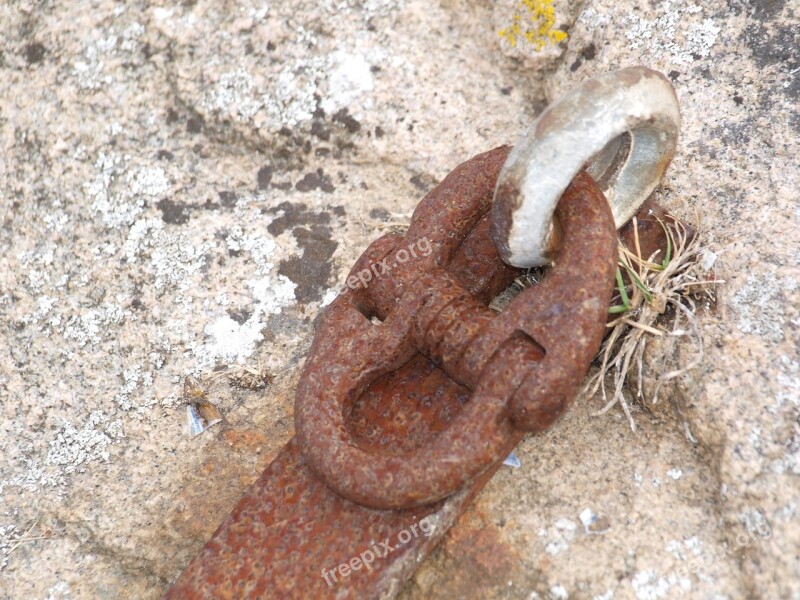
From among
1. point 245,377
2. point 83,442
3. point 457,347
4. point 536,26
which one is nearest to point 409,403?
point 457,347

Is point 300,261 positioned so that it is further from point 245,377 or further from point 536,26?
point 536,26

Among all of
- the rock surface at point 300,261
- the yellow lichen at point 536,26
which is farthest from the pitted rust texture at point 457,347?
the yellow lichen at point 536,26

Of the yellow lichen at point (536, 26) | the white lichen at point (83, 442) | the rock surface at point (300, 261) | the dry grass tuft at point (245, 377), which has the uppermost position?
the yellow lichen at point (536, 26)

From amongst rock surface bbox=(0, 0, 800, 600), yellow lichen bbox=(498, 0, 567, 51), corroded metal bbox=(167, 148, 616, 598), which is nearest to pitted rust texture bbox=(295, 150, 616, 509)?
corroded metal bbox=(167, 148, 616, 598)

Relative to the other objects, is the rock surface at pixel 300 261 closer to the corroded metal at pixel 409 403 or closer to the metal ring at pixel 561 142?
the corroded metal at pixel 409 403

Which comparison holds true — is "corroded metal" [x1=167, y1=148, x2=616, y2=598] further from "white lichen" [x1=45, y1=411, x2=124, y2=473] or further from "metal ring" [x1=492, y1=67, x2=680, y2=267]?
"white lichen" [x1=45, y1=411, x2=124, y2=473]

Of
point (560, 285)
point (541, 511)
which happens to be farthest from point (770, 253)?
point (541, 511)

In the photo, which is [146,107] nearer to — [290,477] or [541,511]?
[290,477]

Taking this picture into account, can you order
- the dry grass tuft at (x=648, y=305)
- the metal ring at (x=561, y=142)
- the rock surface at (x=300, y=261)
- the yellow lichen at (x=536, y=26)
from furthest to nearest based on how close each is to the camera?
the yellow lichen at (x=536, y=26), the dry grass tuft at (x=648, y=305), the rock surface at (x=300, y=261), the metal ring at (x=561, y=142)
